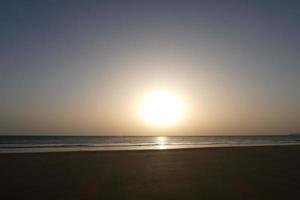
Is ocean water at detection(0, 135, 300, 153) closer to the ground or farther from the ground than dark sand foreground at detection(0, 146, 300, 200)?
farther from the ground

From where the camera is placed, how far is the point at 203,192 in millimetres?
10984

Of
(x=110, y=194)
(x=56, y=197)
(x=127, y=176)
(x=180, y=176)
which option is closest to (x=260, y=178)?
(x=180, y=176)

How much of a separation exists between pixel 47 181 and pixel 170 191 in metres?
4.72

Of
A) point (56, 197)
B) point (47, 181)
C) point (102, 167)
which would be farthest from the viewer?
point (102, 167)

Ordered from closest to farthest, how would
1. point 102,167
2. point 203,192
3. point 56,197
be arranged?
point 56,197 → point 203,192 → point 102,167

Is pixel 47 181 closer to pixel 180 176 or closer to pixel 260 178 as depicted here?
pixel 180 176

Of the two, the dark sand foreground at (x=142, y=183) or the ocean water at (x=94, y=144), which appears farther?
the ocean water at (x=94, y=144)

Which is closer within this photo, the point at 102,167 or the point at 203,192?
the point at 203,192

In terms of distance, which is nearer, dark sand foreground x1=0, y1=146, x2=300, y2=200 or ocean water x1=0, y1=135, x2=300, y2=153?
dark sand foreground x1=0, y1=146, x2=300, y2=200

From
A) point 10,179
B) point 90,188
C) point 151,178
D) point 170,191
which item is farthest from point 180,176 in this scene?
point 10,179

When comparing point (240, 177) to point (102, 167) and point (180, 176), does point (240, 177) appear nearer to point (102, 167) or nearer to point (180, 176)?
point (180, 176)

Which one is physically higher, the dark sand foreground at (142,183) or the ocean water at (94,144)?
the ocean water at (94,144)

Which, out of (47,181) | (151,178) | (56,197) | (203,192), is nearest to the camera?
(56,197)

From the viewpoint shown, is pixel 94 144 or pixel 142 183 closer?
pixel 142 183
